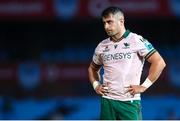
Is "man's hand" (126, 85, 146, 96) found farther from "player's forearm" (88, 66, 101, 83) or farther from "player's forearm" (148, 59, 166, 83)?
"player's forearm" (88, 66, 101, 83)

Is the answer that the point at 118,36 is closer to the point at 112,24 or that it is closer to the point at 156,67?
the point at 112,24

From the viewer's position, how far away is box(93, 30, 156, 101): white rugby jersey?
623 centimetres

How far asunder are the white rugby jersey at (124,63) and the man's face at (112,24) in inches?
4.3

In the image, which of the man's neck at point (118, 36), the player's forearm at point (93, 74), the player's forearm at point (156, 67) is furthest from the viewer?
the player's forearm at point (93, 74)

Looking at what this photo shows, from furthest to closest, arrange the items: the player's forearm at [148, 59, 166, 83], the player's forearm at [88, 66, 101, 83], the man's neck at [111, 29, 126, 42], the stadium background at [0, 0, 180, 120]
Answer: the stadium background at [0, 0, 180, 120]
the player's forearm at [88, 66, 101, 83]
the man's neck at [111, 29, 126, 42]
the player's forearm at [148, 59, 166, 83]

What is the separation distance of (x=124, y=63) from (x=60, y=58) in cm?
573

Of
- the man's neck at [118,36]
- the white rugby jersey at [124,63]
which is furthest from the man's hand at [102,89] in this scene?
the man's neck at [118,36]

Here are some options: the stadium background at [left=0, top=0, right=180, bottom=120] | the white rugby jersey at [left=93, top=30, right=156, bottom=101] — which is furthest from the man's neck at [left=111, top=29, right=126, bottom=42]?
the stadium background at [left=0, top=0, right=180, bottom=120]

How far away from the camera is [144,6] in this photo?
1125 centimetres

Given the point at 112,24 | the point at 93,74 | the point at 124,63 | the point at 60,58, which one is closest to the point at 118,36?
the point at 112,24

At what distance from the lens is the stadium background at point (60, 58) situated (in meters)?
11.5

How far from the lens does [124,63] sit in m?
6.22

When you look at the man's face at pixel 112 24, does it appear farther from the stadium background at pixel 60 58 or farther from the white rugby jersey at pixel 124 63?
the stadium background at pixel 60 58

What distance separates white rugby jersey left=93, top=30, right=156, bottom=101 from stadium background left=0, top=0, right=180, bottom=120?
504cm
